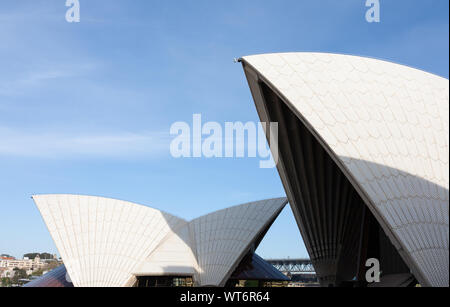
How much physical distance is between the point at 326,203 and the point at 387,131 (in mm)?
13148

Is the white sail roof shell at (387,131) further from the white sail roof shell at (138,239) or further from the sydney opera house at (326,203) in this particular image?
the white sail roof shell at (138,239)

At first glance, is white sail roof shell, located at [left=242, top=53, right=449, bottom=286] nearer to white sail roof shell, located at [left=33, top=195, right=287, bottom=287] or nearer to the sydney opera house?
the sydney opera house

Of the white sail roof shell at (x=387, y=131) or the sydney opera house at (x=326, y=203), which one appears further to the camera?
the sydney opera house at (x=326, y=203)

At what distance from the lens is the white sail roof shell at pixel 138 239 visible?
112ft

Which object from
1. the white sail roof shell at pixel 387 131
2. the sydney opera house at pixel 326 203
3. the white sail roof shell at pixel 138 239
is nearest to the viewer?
the white sail roof shell at pixel 387 131

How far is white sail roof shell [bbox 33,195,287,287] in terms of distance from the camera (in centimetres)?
3400

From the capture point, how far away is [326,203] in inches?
1307

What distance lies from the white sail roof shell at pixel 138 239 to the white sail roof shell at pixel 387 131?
18.2 meters

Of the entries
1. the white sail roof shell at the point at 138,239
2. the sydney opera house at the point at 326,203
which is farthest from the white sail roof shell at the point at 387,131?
the white sail roof shell at the point at 138,239

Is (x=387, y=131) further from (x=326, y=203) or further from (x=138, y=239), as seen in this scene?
(x=138, y=239)

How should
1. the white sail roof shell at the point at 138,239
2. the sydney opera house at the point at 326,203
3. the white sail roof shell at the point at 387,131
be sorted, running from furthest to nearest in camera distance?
the white sail roof shell at the point at 138,239
the sydney opera house at the point at 326,203
the white sail roof shell at the point at 387,131

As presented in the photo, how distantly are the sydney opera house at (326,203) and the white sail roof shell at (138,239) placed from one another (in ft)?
0.31
